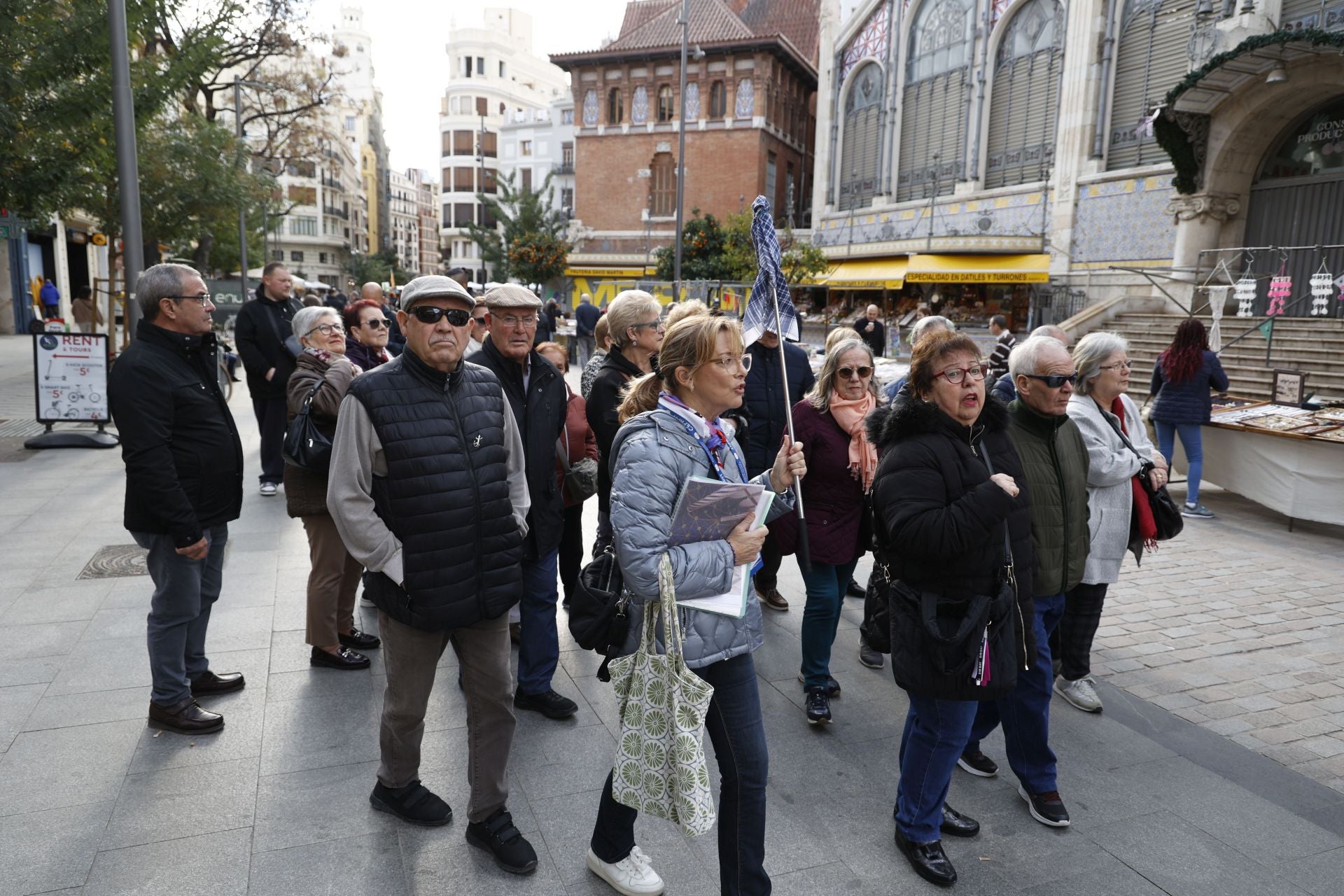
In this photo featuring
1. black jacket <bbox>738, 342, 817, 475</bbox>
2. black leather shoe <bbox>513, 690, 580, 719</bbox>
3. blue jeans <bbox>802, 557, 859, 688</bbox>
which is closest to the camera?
black leather shoe <bbox>513, 690, 580, 719</bbox>

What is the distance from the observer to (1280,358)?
14930mm

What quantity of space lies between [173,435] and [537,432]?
155 centimetres

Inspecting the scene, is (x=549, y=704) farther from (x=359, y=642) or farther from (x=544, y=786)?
(x=359, y=642)

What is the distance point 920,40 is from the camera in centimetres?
2891

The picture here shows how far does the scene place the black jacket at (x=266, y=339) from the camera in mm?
7992

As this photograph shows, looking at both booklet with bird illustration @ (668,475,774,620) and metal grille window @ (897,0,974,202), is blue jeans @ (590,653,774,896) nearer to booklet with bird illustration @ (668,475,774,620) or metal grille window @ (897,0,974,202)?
booklet with bird illustration @ (668,475,774,620)

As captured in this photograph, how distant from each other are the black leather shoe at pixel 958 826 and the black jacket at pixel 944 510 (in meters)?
0.73

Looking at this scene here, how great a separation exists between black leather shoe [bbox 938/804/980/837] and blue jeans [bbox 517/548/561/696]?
6.27 ft

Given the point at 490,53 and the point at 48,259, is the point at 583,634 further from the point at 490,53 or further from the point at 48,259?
the point at 490,53

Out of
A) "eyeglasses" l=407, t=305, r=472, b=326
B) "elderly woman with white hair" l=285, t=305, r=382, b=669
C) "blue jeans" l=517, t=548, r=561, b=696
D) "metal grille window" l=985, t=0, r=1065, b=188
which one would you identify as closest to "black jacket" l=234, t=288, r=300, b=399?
"elderly woman with white hair" l=285, t=305, r=382, b=669

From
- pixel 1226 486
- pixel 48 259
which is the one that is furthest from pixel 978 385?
pixel 48 259

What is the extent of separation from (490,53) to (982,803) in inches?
3862

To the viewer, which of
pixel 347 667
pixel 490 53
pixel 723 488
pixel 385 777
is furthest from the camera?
pixel 490 53

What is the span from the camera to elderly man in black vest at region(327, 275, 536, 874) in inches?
117
